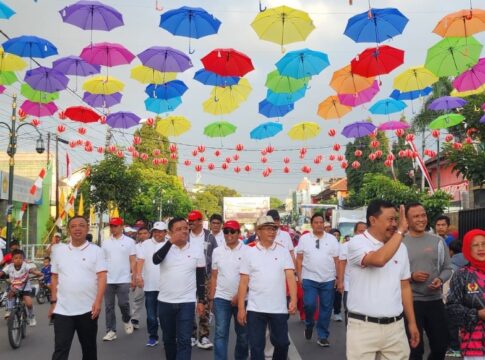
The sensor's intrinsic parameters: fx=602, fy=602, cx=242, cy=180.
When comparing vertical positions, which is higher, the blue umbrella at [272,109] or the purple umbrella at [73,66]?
the purple umbrella at [73,66]

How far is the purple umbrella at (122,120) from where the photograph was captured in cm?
1684

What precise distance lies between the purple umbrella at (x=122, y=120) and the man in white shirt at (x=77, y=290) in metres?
10.8

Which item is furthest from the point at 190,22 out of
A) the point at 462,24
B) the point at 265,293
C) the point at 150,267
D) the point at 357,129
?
the point at 357,129

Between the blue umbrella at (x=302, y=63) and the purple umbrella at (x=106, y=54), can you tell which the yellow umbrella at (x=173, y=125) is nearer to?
the purple umbrella at (x=106, y=54)

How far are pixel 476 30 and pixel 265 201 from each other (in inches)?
1598

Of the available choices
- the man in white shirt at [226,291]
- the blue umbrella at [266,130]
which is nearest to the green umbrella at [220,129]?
the blue umbrella at [266,130]

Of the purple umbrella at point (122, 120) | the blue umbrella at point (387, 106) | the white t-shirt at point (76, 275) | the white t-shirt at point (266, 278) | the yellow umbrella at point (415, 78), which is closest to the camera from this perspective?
the white t-shirt at point (266, 278)

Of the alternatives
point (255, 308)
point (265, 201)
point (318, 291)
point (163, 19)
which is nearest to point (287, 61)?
point (163, 19)

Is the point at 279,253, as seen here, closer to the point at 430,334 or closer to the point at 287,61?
the point at 430,334

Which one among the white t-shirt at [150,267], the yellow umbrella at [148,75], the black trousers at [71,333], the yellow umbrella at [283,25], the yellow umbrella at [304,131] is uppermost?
the yellow umbrella at [283,25]

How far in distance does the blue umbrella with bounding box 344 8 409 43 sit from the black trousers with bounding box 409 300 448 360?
6.26 meters

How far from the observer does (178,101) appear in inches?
617

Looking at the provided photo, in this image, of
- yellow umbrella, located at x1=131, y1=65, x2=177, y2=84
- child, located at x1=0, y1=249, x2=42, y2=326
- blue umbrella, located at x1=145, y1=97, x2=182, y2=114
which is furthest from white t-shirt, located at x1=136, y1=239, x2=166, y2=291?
blue umbrella, located at x1=145, y1=97, x2=182, y2=114

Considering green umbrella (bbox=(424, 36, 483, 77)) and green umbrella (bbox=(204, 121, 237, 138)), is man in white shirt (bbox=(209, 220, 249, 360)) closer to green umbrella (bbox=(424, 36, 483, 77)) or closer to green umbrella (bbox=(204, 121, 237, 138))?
green umbrella (bbox=(424, 36, 483, 77))
